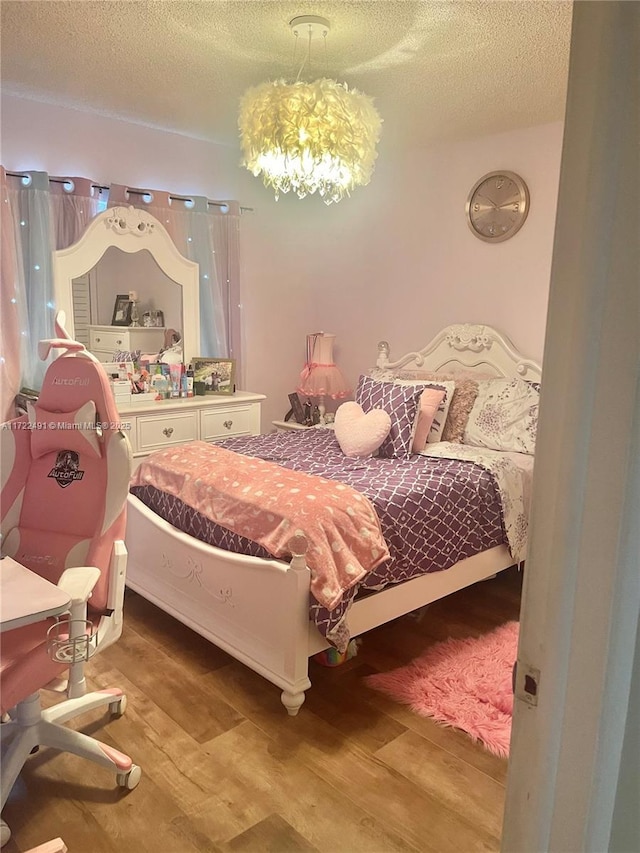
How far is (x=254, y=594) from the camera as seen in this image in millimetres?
2371

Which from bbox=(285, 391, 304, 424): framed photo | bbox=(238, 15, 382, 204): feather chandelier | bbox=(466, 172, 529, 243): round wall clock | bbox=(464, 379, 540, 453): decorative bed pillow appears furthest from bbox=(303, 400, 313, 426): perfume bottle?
bbox=(238, 15, 382, 204): feather chandelier

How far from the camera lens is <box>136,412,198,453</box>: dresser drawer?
3.68 metres

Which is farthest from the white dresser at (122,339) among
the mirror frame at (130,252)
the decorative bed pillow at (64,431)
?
the decorative bed pillow at (64,431)

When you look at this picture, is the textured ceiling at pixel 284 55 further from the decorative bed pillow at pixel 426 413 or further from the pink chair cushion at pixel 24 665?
the pink chair cushion at pixel 24 665

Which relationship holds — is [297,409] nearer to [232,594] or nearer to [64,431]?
[232,594]

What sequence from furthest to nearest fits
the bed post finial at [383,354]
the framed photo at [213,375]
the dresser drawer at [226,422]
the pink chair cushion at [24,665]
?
1. the bed post finial at [383,354]
2. the framed photo at [213,375]
3. the dresser drawer at [226,422]
4. the pink chair cushion at [24,665]

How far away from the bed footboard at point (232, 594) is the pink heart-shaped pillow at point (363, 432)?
98 cm

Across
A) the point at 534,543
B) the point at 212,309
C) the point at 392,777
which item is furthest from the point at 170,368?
the point at 534,543

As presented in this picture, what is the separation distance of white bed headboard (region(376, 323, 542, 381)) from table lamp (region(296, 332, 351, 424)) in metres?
0.45

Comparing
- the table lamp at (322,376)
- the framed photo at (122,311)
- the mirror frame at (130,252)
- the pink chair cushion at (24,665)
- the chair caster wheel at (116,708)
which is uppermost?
the mirror frame at (130,252)

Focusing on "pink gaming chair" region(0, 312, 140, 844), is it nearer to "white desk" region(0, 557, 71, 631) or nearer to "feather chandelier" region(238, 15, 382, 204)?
"white desk" region(0, 557, 71, 631)

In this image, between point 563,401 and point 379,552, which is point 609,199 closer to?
point 563,401

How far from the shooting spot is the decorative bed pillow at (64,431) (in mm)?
2010

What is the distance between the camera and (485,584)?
346 centimetres
